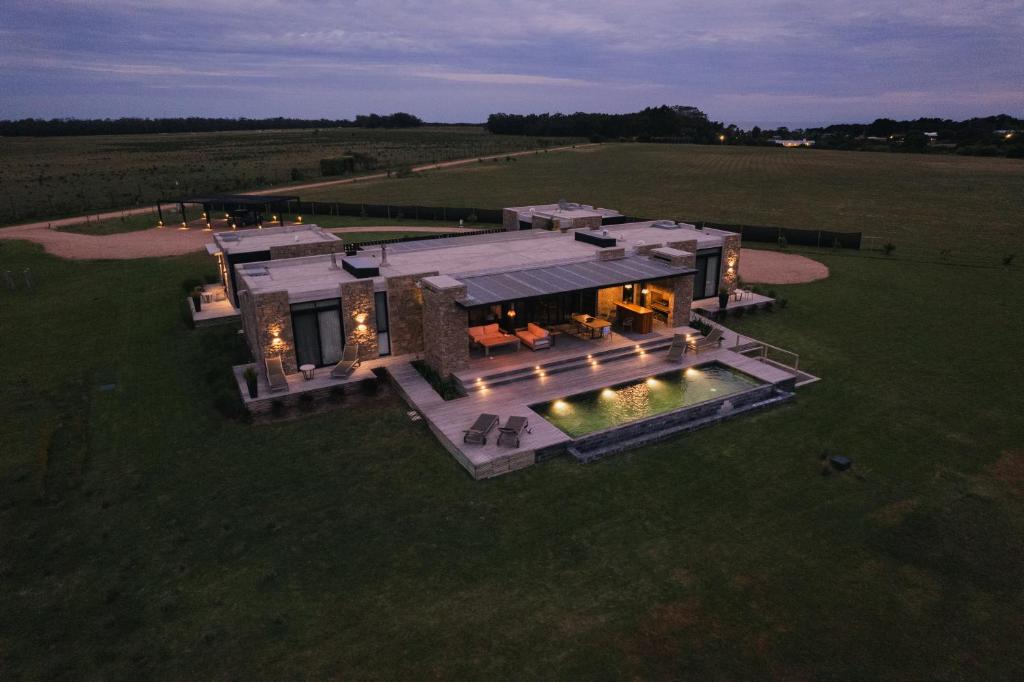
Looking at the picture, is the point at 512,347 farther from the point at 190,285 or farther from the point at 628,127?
the point at 628,127

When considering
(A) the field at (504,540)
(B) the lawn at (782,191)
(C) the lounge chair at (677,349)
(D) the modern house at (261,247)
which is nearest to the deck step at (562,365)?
(C) the lounge chair at (677,349)

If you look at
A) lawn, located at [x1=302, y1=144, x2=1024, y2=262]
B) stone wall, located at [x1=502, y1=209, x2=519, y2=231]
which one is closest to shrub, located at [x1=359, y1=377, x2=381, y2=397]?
stone wall, located at [x1=502, y1=209, x2=519, y2=231]

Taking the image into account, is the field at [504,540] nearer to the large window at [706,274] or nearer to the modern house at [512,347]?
the modern house at [512,347]

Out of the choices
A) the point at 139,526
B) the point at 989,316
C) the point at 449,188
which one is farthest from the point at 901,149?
the point at 139,526

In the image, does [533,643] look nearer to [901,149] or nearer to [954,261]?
[954,261]

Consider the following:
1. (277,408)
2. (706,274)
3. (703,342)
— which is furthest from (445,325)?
(706,274)

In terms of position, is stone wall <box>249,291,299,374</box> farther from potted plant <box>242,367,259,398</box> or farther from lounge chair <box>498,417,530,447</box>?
lounge chair <box>498,417,530,447</box>

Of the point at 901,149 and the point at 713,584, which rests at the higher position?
the point at 901,149
